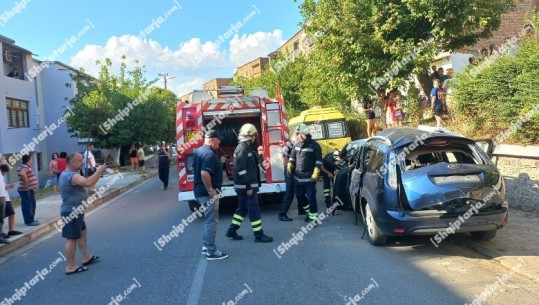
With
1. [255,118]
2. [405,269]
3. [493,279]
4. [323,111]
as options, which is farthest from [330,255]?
[323,111]

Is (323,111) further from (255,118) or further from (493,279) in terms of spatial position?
(493,279)

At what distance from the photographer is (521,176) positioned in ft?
25.0

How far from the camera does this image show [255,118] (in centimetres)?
1041

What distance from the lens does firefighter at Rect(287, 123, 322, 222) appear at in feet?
26.9

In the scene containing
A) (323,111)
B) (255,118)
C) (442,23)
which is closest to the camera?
(255,118)

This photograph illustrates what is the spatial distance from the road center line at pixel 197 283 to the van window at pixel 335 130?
973cm

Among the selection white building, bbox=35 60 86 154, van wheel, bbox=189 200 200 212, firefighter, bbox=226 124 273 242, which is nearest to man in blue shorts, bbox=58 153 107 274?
firefighter, bbox=226 124 273 242

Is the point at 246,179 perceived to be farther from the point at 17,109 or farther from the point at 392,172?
the point at 17,109

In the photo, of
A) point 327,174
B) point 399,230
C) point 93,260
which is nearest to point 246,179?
point 399,230

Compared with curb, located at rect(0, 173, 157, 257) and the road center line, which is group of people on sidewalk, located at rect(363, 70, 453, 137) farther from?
curb, located at rect(0, 173, 157, 257)

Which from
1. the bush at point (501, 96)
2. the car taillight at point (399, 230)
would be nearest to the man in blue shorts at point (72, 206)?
the car taillight at point (399, 230)

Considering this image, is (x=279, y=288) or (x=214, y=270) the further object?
(x=214, y=270)

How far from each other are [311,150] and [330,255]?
2655 millimetres

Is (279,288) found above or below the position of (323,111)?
below
